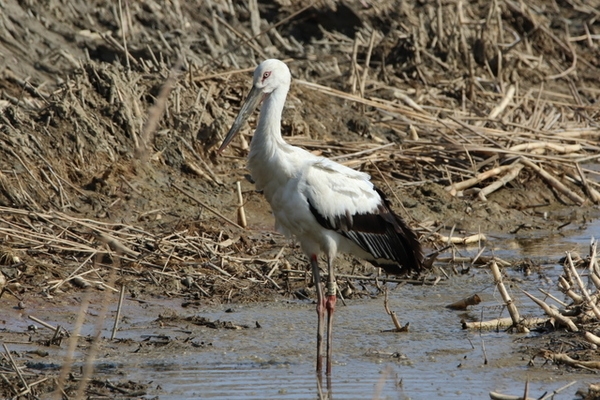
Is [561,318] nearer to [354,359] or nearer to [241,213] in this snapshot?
[354,359]

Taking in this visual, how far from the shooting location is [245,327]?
718 centimetres

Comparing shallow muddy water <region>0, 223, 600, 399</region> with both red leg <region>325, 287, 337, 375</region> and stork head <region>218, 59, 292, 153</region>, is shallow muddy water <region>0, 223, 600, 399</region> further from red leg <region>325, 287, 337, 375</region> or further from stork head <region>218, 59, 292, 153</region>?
stork head <region>218, 59, 292, 153</region>

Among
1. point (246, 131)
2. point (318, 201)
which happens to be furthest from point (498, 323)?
point (246, 131)

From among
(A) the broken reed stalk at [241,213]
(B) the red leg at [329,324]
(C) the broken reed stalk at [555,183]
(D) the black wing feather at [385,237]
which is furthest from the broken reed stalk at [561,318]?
(C) the broken reed stalk at [555,183]

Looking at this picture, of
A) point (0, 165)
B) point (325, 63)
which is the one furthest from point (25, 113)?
point (325, 63)

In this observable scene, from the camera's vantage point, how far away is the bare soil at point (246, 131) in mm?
8078

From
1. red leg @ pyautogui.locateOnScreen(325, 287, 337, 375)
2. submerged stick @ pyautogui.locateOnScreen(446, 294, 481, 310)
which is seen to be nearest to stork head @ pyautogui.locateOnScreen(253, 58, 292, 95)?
red leg @ pyautogui.locateOnScreen(325, 287, 337, 375)

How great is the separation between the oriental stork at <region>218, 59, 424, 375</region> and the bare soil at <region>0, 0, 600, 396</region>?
888mm

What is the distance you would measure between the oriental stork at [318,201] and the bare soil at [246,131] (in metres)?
0.89

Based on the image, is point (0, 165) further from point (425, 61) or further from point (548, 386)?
Result: point (425, 61)

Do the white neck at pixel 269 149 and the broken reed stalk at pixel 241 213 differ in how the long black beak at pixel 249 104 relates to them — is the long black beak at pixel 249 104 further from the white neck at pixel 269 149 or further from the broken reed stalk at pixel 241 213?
the broken reed stalk at pixel 241 213

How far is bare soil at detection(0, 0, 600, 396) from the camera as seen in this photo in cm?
808

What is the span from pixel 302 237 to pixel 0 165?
324cm

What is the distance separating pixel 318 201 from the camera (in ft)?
21.6
